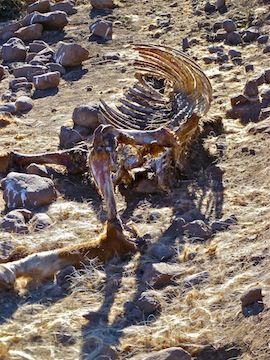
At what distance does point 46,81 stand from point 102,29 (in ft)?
6.27

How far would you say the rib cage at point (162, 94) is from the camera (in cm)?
657

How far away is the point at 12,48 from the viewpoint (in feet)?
31.9

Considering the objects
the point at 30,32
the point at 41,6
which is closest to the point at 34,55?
the point at 30,32

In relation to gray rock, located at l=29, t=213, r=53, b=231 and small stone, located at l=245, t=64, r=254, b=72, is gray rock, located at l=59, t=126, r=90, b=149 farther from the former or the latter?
small stone, located at l=245, t=64, r=254, b=72

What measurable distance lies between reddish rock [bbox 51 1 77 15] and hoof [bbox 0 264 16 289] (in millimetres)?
7205

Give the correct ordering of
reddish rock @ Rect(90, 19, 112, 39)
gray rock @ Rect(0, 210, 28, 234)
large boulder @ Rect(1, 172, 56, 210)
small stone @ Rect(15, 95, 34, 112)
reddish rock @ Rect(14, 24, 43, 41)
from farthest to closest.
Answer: reddish rock @ Rect(14, 24, 43, 41) → reddish rock @ Rect(90, 19, 112, 39) → small stone @ Rect(15, 95, 34, 112) → large boulder @ Rect(1, 172, 56, 210) → gray rock @ Rect(0, 210, 28, 234)

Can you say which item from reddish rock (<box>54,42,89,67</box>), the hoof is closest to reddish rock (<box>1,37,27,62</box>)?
reddish rock (<box>54,42,89,67</box>)

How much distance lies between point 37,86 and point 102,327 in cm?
484

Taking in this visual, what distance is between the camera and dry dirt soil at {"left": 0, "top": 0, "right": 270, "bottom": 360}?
157 inches

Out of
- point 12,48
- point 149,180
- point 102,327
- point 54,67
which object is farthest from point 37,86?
point 102,327

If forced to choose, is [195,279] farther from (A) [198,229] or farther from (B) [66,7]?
(B) [66,7]

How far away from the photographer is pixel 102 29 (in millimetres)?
10289

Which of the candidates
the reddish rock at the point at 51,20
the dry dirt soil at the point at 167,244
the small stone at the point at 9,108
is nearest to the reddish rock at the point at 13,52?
the reddish rock at the point at 51,20

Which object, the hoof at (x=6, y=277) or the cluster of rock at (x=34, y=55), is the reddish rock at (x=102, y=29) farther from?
the hoof at (x=6, y=277)
